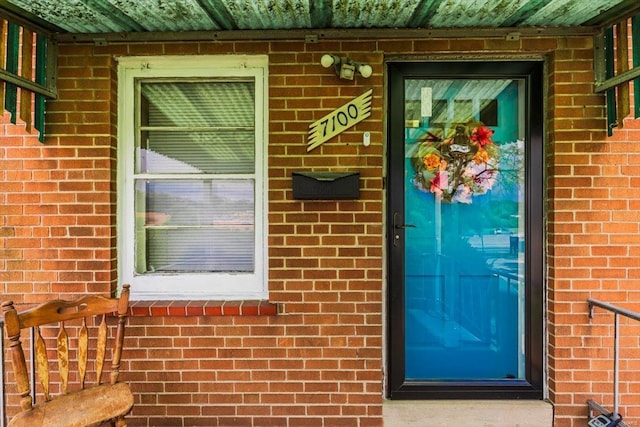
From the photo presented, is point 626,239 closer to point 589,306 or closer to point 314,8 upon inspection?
point 589,306

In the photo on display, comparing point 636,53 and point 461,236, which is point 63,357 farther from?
point 636,53

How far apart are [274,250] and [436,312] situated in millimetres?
1266

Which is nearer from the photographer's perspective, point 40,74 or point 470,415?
point 40,74

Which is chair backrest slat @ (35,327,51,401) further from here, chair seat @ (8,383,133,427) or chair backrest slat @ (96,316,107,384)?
chair backrest slat @ (96,316,107,384)

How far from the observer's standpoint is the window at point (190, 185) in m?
3.17

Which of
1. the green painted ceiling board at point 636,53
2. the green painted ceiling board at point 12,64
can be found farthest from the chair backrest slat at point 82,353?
the green painted ceiling board at point 636,53

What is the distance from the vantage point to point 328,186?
2.94 meters

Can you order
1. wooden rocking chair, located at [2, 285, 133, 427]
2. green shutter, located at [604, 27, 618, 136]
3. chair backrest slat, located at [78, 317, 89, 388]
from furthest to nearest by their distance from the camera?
green shutter, located at [604, 27, 618, 136] → chair backrest slat, located at [78, 317, 89, 388] → wooden rocking chair, located at [2, 285, 133, 427]

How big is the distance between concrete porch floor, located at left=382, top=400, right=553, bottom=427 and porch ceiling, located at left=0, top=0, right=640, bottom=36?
8.37 feet

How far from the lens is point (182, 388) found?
3.05 metres

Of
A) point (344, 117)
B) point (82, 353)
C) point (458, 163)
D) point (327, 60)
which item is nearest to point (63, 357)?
point (82, 353)

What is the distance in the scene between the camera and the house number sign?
299 cm

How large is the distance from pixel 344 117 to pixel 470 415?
7.16 feet

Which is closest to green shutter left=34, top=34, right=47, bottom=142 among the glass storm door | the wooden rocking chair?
the wooden rocking chair
